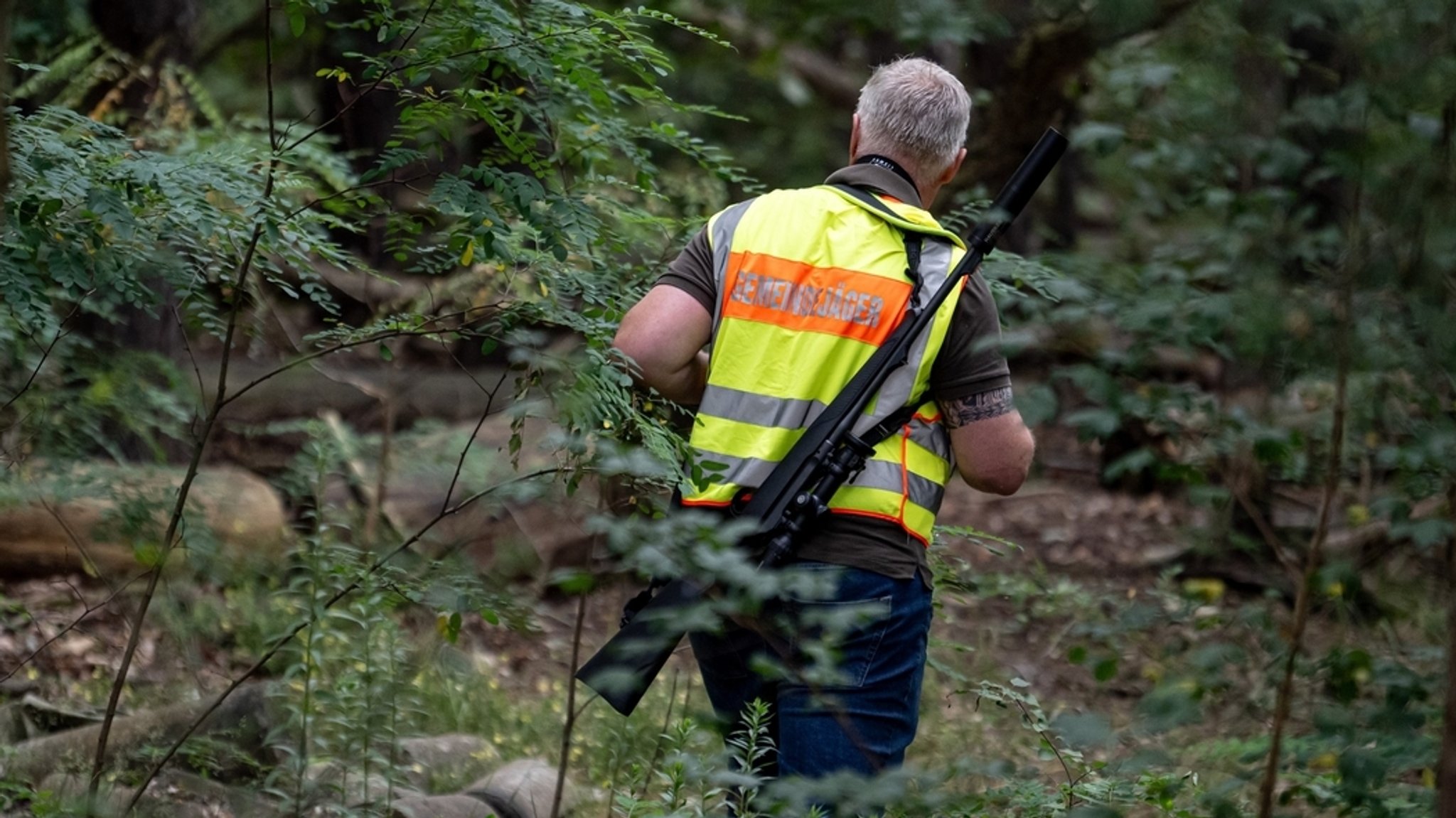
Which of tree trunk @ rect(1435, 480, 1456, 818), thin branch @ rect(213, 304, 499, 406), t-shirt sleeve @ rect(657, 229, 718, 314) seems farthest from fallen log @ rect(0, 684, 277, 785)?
tree trunk @ rect(1435, 480, 1456, 818)

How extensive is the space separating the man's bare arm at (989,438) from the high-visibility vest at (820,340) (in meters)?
0.07

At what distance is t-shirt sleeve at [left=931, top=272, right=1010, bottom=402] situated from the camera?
120 inches

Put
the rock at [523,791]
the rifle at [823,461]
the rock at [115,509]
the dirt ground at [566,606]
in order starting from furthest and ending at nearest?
the dirt ground at [566,606] → the rock at [115,509] → the rock at [523,791] → the rifle at [823,461]

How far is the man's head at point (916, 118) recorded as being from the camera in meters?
3.19

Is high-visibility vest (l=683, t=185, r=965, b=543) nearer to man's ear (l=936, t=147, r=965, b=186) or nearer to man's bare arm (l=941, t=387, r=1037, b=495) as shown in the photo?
man's bare arm (l=941, t=387, r=1037, b=495)

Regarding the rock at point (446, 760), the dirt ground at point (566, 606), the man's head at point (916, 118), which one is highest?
the man's head at point (916, 118)

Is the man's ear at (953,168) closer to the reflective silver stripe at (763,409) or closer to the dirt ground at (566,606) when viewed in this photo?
the reflective silver stripe at (763,409)

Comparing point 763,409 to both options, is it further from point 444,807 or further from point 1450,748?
point 444,807

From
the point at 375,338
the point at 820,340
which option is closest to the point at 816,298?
the point at 820,340

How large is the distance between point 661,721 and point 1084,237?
40.4 feet

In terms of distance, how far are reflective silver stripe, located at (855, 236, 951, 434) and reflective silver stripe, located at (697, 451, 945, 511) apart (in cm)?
10

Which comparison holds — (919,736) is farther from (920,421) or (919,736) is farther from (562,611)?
(920,421)

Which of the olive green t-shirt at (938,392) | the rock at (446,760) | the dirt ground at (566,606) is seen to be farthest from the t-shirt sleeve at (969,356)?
the rock at (446,760)

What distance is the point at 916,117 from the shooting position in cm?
319
